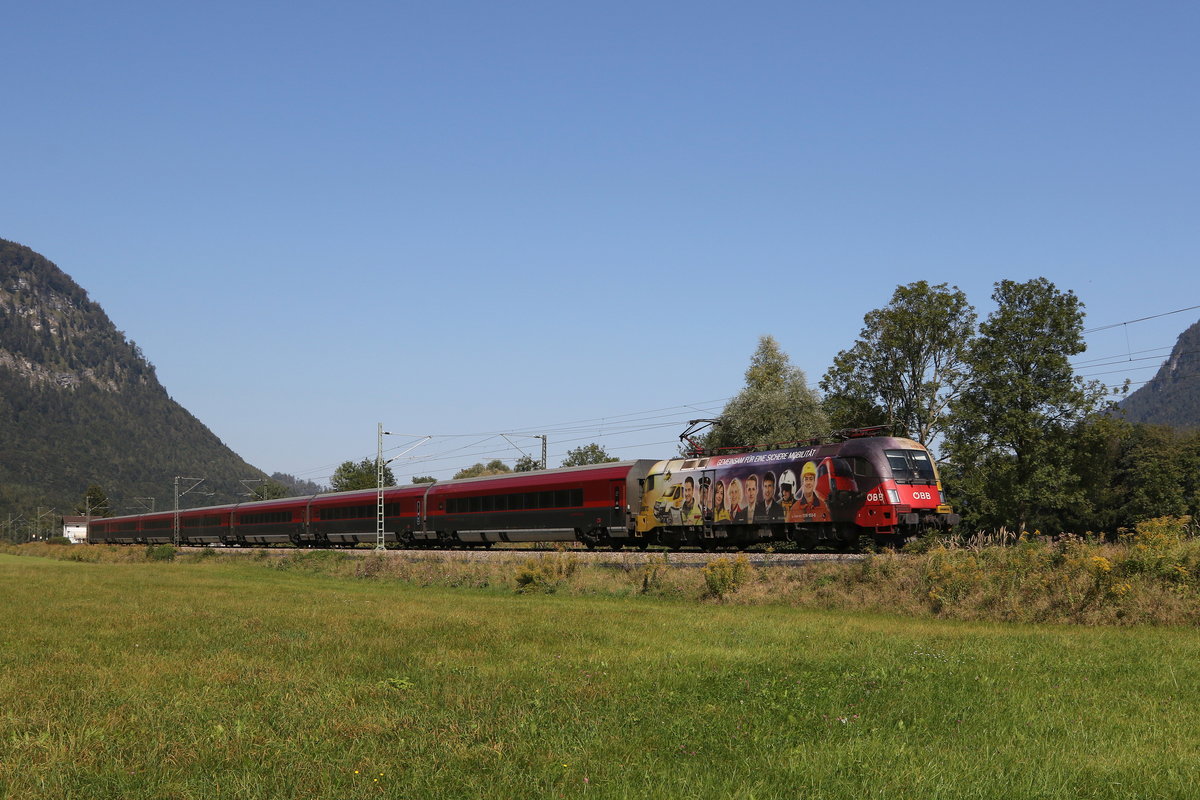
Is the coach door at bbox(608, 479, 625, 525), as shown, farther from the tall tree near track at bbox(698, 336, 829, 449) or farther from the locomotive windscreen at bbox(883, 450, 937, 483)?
the tall tree near track at bbox(698, 336, 829, 449)

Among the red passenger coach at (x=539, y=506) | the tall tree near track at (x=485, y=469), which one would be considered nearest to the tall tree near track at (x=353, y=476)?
the tall tree near track at (x=485, y=469)

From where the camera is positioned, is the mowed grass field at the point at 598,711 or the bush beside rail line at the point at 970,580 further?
the bush beside rail line at the point at 970,580

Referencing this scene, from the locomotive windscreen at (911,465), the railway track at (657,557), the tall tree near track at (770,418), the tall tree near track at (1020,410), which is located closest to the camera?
the railway track at (657,557)

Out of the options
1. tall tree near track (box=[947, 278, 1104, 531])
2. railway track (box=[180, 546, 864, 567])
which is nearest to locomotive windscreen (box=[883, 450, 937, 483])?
railway track (box=[180, 546, 864, 567])

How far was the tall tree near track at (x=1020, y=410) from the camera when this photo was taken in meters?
53.3

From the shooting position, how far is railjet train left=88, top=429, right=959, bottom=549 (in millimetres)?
30562

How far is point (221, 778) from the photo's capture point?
734 cm

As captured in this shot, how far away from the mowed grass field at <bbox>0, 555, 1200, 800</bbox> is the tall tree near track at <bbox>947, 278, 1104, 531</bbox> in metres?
39.7

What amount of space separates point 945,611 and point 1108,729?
1033 centimetres

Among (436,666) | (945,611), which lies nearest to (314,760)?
(436,666)

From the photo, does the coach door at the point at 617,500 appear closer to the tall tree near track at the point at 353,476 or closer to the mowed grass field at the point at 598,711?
the mowed grass field at the point at 598,711

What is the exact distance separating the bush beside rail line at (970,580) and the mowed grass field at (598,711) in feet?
4.94

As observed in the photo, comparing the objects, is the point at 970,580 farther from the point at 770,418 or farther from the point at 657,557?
the point at 770,418

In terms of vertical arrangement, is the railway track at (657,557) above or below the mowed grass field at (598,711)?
above
